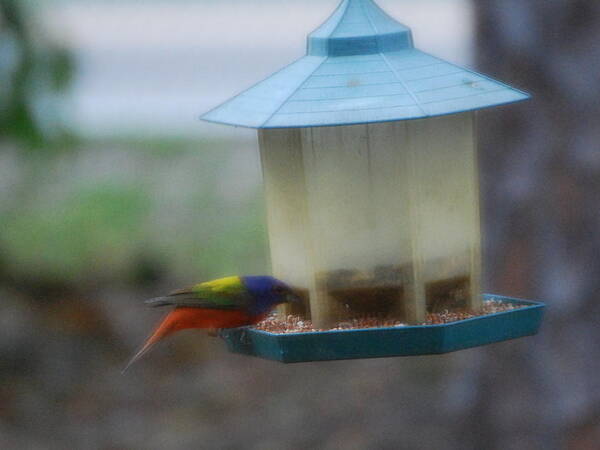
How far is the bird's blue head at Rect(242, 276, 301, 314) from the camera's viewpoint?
387 centimetres

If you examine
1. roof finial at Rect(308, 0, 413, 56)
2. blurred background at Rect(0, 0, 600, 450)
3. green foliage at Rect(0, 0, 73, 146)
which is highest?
roof finial at Rect(308, 0, 413, 56)

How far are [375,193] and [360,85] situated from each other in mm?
391

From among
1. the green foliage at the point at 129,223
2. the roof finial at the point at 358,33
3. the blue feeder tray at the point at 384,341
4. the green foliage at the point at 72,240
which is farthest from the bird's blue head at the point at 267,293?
the green foliage at the point at 72,240

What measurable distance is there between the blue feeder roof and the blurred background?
90.4 inches

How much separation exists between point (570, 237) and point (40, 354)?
432cm

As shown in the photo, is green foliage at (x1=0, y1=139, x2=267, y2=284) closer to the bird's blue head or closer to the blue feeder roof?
the bird's blue head

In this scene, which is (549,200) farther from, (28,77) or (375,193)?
(28,77)

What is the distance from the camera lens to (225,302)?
4.00 metres

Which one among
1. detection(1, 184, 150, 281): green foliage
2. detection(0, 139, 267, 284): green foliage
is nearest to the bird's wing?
detection(0, 139, 267, 284): green foliage

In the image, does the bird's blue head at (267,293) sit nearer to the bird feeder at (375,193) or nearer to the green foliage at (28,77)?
the bird feeder at (375,193)

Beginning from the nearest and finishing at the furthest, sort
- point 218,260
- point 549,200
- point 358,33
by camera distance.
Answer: point 358,33, point 549,200, point 218,260

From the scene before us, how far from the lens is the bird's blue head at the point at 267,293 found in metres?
3.87

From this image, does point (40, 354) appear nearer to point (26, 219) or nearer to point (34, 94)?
point (26, 219)

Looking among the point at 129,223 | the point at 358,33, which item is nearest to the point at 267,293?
the point at 358,33
